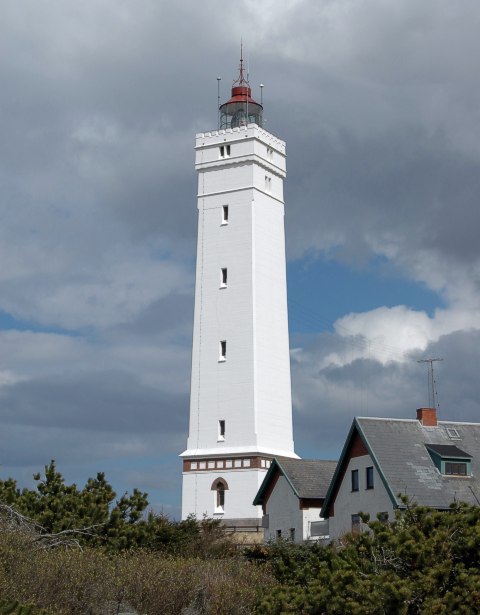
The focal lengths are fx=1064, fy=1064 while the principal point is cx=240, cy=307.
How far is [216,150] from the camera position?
60.9 meters

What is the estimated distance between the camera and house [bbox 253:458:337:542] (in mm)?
46625

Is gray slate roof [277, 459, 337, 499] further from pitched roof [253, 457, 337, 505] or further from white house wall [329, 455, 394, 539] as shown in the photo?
white house wall [329, 455, 394, 539]

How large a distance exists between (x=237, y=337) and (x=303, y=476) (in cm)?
1088

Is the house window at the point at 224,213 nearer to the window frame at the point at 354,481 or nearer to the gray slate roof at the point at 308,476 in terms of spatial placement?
the gray slate roof at the point at 308,476

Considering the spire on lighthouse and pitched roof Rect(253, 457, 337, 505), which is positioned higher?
the spire on lighthouse

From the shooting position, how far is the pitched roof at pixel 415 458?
3900 centimetres

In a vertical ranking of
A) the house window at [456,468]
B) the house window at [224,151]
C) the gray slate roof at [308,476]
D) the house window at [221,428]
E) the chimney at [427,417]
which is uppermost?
the house window at [224,151]

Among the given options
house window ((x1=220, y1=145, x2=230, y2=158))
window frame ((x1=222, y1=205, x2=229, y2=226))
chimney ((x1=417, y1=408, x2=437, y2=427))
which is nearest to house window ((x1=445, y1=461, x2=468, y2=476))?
chimney ((x1=417, y1=408, x2=437, y2=427))

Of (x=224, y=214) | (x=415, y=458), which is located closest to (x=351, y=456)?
(x=415, y=458)

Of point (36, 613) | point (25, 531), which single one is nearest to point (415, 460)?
point (25, 531)

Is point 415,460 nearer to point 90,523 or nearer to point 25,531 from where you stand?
point 90,523

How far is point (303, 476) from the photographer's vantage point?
1908 inches

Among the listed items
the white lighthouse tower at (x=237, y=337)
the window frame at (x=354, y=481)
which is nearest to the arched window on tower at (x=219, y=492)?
the white lighthouse tower at (x=237, y=337)

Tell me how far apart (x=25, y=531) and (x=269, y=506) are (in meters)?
24.5
